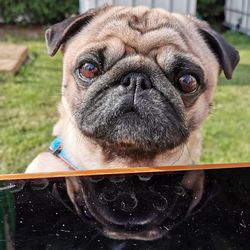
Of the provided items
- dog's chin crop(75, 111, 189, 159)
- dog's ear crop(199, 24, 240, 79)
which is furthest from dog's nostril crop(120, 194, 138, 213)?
dog's ear crop(199, 24, 240, 79)

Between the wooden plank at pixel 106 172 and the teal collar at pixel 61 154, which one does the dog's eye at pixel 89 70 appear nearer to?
the teal collar at pixel 61 154

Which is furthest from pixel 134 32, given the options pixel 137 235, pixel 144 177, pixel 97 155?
pixel 137 235

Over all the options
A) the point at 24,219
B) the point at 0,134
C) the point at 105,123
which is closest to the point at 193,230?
the point at 24,219

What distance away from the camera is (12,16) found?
9.70 feet

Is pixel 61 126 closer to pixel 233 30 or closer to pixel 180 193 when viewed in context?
pixel 180 193

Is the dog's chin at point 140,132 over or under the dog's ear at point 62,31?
under

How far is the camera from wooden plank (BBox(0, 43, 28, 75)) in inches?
99.6

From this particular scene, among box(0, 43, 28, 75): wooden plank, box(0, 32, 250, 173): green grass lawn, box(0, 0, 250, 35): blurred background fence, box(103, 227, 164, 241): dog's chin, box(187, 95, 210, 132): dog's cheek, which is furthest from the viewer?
box(0, 43, 28, 75): wooden plank

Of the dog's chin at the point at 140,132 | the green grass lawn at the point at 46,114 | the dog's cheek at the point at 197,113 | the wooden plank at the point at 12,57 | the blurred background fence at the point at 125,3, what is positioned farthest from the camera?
the wooden plank at the point at 12,57

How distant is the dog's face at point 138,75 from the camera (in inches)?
36.2

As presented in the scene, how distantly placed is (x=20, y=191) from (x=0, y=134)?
137cm

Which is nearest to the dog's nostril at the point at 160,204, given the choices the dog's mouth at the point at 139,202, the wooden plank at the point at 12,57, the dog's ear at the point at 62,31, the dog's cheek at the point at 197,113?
the dog's mouth at the point at 139,202

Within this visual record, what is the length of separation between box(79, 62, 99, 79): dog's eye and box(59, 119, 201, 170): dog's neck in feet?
0.34

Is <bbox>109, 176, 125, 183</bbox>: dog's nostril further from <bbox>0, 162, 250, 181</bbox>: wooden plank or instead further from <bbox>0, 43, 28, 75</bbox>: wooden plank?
<bbox>0, 43, 28, 75</bbox>: wooden plank
